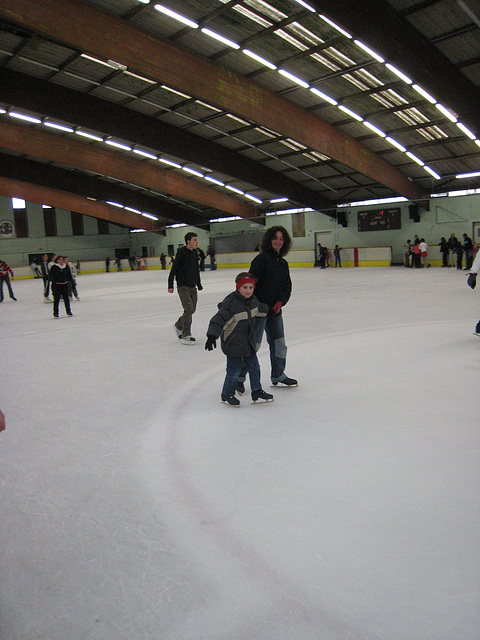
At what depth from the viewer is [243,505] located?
2539 millimetres

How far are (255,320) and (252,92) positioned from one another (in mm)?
15528

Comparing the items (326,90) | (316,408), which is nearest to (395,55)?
(326,90)

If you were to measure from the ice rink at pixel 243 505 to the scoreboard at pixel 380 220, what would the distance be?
25.6m

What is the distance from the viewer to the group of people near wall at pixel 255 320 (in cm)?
414

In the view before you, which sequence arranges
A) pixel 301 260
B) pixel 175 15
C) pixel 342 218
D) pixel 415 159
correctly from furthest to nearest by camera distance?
pixel 301 260 → pixel 342 218 → pixel 415 159 → pixel 175 15

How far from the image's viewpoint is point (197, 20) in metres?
13.7

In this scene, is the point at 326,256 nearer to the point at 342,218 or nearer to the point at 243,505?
the point at 342,218

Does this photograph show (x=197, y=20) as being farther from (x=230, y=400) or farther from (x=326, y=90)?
(x=230, y=400)

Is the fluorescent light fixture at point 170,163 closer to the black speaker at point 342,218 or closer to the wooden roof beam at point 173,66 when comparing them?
the black speaker at point 342,218

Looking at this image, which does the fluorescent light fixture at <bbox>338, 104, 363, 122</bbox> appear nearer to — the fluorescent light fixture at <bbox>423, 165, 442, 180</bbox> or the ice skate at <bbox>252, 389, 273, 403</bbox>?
the fluorescent light fixture at <bbox>423, 165, 442, 180</bbox>

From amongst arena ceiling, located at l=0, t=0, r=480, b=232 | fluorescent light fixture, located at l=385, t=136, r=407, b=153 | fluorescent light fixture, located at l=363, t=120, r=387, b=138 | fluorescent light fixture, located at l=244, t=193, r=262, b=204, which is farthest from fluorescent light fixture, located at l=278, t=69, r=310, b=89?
fluorescent light fixture, located at l=244, t=193, r=262, b=204

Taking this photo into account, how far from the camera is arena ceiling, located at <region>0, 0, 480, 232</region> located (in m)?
13.0

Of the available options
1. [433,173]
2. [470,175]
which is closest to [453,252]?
[470,175]

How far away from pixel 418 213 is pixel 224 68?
15996 mm
